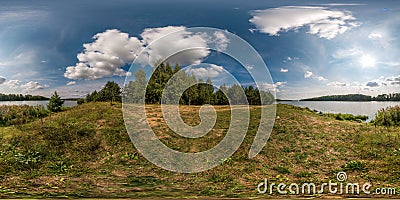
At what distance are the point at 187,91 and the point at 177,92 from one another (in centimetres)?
26

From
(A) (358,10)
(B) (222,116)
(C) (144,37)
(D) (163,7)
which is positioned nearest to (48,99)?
(C) (144,37)

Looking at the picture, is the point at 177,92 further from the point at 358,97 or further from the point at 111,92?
the point at 358,97

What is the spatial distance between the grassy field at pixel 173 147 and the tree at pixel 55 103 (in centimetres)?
28

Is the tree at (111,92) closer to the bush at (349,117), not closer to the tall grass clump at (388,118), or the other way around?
the bush at (349,117)

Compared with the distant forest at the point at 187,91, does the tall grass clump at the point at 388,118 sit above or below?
below

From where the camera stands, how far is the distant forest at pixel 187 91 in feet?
31.8

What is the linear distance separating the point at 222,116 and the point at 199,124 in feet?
2.02

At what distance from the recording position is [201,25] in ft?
32.2

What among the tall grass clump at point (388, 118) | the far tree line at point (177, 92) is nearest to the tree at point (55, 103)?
the far tree line at point (177, 92)

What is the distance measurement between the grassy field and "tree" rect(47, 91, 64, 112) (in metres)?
0.28

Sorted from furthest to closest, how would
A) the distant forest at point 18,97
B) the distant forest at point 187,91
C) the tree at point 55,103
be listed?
the tree at point 55,103 → the distant forest at point 18,97 → the distant forest at point 187,91

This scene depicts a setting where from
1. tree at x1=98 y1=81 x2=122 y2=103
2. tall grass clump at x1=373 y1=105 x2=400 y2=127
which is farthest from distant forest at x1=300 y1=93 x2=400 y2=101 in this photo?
tree at x1=98 y1=81 x2=122 y2=103

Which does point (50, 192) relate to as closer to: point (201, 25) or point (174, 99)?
point (174, 99)

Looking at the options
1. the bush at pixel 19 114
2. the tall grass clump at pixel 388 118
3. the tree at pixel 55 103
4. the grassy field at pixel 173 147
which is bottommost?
the grassy field at pixel 173 147
